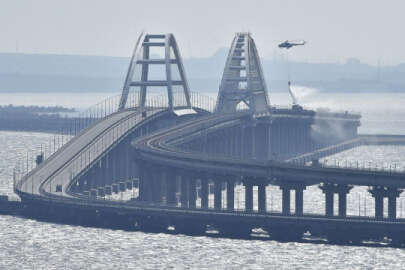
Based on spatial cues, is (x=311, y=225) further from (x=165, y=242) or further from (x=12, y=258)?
(x=12, y=258)

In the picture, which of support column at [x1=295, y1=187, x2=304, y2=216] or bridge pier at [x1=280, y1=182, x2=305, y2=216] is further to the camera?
support column at [x1=295, y1=187, x2=304, y2=216]

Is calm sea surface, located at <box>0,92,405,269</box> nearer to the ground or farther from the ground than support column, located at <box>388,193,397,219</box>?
nearer to the ground

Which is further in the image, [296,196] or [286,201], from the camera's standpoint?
[296,196]

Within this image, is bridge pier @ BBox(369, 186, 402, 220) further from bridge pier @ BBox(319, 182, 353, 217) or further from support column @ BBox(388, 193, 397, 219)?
bridge pier @ BBox(319, 182, 353, 217)

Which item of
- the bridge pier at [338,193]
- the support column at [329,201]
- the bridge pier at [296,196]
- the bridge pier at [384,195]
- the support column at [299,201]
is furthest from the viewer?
the support column at [299,201]

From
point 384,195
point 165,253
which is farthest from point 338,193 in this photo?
point 165,253

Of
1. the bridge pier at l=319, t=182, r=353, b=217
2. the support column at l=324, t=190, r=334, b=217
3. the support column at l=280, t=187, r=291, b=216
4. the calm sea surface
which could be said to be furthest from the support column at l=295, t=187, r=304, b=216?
the calm sea surface

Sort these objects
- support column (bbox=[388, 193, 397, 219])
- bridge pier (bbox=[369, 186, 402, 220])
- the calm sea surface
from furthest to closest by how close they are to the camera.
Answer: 1. bridge pier (bbox=[369, 186, 402, 220])
2. support column (bbox=[388, 193, 397, 219])
3. the calm sea surface

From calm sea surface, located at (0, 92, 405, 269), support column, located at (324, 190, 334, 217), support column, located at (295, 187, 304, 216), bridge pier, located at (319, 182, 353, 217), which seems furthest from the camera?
support column, located at (295, 187, 304, 216)

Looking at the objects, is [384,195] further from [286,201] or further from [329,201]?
[286,201]

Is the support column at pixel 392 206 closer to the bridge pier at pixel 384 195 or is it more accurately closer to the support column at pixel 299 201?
the bridge pier at pixel 384 195

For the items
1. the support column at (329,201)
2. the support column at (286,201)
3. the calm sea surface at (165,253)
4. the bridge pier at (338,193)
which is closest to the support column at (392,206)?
the bridge pier at (338,193)
